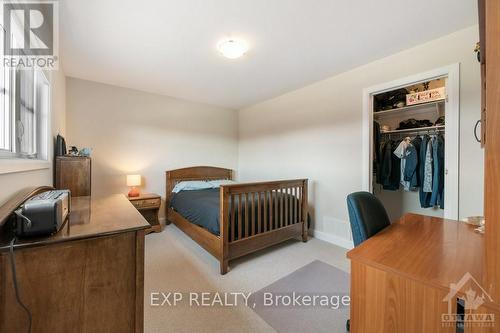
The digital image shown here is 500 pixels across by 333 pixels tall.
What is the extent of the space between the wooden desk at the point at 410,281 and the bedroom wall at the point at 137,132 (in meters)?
3.51

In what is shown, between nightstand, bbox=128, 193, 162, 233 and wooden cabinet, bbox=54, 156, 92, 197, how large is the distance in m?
0.84

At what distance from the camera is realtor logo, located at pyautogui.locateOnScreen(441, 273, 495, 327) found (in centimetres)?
68

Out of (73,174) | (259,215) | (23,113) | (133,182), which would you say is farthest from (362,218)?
(133,182)

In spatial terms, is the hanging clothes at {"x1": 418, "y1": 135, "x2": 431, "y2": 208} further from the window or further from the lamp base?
the lamp base

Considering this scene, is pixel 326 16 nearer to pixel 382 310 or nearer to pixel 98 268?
pixel 382 310

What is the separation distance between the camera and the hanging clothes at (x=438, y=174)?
98.4 inches

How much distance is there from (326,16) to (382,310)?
6.65 ft

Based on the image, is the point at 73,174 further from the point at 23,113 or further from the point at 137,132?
the point at 137,132

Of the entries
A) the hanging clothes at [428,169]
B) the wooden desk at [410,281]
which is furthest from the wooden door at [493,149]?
the hanging clothes at [428,169]

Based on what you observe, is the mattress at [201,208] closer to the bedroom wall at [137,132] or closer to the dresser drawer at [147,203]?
the dresser drawer at [147,203]

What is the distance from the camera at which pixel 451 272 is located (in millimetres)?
839

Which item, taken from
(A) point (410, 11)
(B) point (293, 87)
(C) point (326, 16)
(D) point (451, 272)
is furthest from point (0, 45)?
(B) point (293, 87)

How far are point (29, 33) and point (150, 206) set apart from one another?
7.69 feet

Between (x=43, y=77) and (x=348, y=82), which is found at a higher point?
(x=348, y=82)
